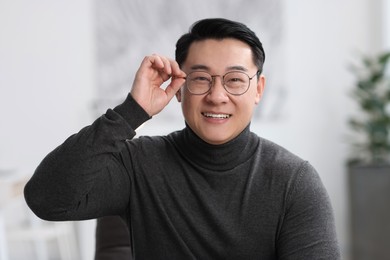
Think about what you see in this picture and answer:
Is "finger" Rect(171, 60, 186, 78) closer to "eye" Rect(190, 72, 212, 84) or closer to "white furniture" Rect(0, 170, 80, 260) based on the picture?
"eye" Rect(190, 72, 212, 84)

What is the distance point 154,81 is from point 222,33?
0.20 metres

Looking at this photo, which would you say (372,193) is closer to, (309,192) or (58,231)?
(58,231)

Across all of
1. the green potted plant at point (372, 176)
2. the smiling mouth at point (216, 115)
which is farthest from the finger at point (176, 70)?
the green potted plant at point (372, 176)

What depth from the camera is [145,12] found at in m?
→ 3.97

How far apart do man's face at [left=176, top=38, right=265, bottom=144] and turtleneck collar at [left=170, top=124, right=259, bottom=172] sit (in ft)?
0.05

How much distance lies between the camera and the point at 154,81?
140cm

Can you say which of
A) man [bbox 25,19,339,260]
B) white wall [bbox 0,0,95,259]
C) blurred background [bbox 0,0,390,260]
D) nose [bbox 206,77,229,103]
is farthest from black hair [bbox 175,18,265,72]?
white wall [bbox 0,0,95,259]

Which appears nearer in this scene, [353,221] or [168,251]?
[168,251]

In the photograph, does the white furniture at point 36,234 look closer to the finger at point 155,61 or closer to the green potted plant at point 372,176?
the green potted plant at point 372,176

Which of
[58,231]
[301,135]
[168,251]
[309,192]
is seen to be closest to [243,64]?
[309,192]

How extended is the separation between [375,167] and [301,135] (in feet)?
2.35

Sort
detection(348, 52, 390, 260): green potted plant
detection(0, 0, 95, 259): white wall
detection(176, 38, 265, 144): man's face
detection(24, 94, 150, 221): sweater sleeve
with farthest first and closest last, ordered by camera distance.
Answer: detection(348, 52, 390, 260): green potted plant < detection(0, 0, 95, 259): white wall < detection(176, 38, 265, 144): man's face < detection(24, 94, 150, 221): sweater sleeve

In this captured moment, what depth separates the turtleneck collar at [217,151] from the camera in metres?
1.39

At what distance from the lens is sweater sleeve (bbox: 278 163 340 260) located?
4.18 ft
